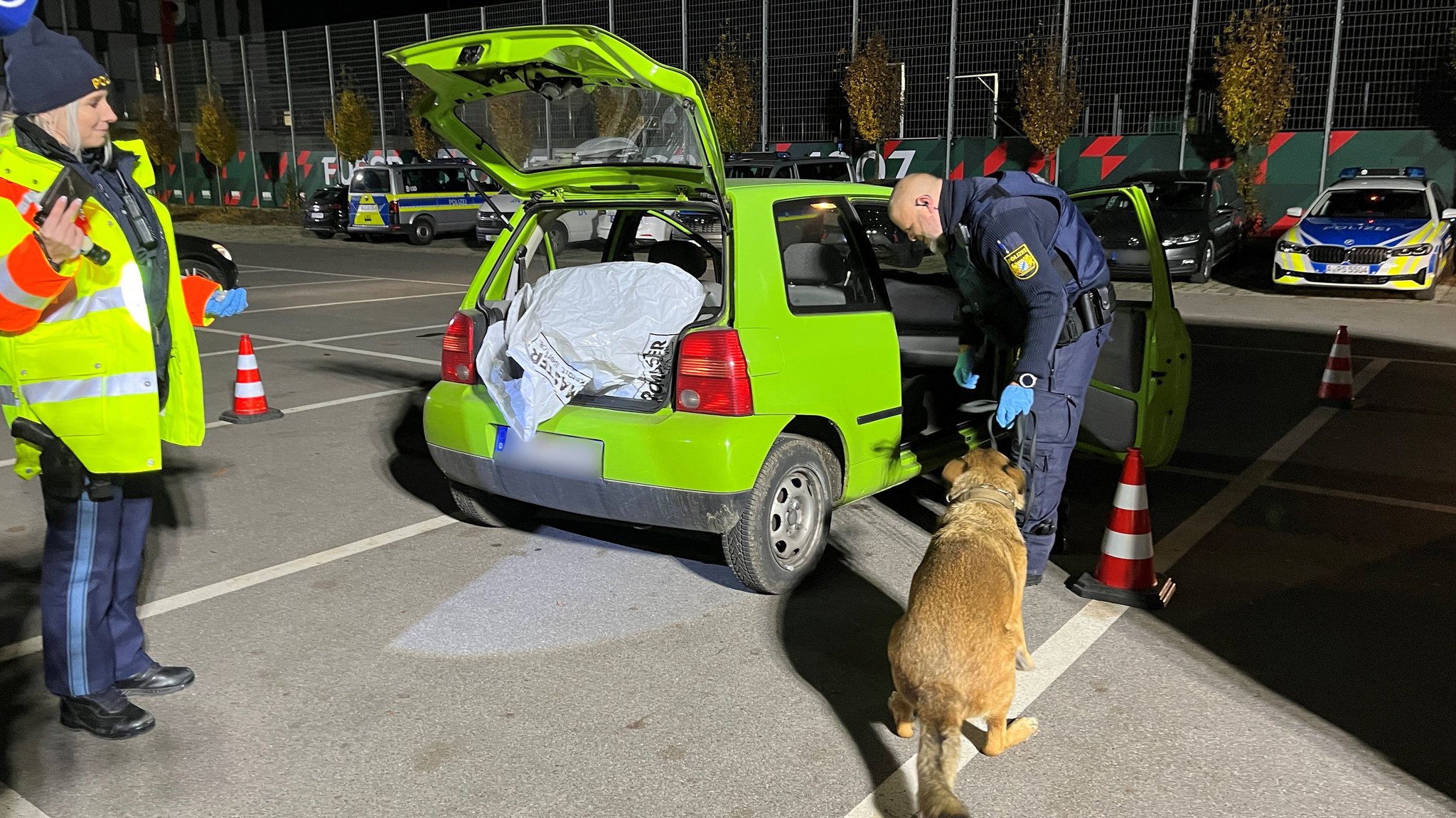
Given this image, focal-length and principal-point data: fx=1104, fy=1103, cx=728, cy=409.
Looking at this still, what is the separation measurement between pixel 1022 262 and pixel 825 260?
0.99 metres

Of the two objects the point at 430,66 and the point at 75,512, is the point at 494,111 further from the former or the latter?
the point at 75,512

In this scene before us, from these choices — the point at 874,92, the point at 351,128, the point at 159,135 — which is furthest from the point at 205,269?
the point at 159,135

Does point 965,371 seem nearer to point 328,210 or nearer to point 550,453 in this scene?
point 550,453

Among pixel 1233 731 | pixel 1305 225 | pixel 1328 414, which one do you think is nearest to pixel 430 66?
pixel 1233 731

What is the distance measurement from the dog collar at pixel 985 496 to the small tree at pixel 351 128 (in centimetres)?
3309

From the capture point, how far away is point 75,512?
3195 millimetres

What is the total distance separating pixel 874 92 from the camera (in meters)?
23.9

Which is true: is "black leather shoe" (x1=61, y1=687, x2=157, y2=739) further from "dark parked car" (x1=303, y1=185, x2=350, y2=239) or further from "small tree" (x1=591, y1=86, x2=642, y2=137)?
"dark parked car" (x1=303, y1=185, x2=350, y2=239)

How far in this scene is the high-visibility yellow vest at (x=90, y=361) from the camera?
3049mm

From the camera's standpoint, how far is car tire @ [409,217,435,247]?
24.2 m

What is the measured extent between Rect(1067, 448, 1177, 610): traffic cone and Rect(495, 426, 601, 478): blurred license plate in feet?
6.67

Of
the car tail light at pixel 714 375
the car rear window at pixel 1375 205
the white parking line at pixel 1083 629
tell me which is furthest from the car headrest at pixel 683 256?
the car rear window at pixel 1375 205

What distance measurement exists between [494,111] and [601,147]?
1.71 ft

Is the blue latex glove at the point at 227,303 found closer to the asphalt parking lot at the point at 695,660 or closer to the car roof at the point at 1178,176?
the asphalt parking lot at the point at 695,660
